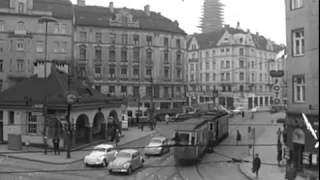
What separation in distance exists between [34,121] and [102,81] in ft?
85.7

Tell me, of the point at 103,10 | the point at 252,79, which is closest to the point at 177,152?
the point at 103,10

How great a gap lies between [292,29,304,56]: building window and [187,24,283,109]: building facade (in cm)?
4882

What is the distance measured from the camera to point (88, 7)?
64.5 m

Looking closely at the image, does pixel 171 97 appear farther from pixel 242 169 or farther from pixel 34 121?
pixel 242 169

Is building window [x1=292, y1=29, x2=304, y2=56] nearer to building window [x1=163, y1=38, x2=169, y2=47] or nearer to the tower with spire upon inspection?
building window [x1=163, y1=38, x2=169, y2=47]

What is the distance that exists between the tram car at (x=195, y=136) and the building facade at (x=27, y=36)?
32767mm

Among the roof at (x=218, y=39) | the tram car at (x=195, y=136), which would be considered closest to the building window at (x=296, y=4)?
the tram car at (x=195, y=136)

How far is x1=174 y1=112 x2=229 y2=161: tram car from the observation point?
25.1 m

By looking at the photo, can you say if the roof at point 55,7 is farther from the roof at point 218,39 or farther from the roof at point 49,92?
the roof at point 218,39

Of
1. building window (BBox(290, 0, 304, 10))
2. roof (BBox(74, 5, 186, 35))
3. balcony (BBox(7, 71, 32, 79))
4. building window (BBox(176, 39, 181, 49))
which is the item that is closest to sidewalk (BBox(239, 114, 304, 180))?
building window (BBox(290, 0, 304, 10))

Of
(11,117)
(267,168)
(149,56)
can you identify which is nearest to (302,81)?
(267,168)

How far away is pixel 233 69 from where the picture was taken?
73562 millimetres

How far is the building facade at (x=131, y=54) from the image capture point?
59.3 m

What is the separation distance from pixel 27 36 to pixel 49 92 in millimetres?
22270
